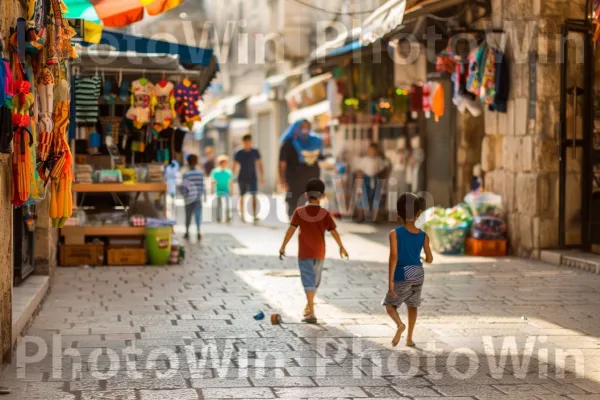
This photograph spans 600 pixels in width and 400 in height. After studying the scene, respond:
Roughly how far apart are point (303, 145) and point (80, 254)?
7.01 m

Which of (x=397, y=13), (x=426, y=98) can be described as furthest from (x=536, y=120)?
(x=426, y=98)

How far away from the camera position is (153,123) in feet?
51.4

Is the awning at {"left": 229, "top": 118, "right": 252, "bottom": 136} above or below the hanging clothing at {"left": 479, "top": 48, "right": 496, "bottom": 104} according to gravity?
above

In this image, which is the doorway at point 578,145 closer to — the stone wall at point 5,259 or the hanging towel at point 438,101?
the hanging towel at point 438,101

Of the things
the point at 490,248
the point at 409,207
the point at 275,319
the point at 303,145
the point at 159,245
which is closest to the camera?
the point at 409,207

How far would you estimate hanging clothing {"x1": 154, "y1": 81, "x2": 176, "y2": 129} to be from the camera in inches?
606

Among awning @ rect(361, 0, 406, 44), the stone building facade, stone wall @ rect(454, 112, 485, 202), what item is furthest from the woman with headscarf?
the stone building facade

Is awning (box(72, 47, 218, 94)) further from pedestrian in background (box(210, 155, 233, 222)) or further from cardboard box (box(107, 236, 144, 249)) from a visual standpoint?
pedestrian in background (box(210, 155, 233, 222))

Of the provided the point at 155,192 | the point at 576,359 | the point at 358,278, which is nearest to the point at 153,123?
the point at 155,192

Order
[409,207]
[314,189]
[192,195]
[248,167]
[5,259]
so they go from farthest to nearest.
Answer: [248,167] → [192,195] → [314,189] → [409,207] → [5,259]

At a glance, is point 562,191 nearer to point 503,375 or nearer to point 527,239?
point 527,239

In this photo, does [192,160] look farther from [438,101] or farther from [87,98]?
[87,98]

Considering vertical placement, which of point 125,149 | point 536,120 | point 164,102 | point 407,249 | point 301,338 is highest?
point 164,102

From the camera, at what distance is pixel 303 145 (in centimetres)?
2077
